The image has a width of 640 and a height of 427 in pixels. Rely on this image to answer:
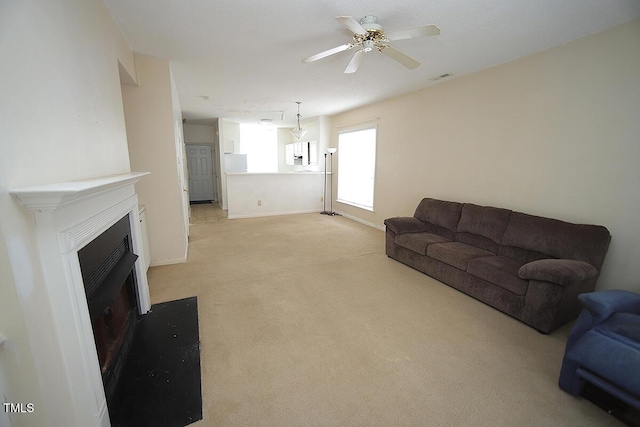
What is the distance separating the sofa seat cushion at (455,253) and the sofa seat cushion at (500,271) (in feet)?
0.28

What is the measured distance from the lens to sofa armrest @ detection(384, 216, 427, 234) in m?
3.53

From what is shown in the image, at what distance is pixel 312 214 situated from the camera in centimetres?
675

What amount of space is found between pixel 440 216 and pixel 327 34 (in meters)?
2.52

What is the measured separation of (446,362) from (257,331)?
1431 mm

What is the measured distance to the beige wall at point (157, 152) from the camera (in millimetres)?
3045

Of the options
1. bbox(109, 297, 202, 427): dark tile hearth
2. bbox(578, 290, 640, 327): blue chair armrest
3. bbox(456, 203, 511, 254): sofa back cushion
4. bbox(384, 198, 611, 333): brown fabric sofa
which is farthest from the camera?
bbox(456, 203, 511, 254): sofa back cushion

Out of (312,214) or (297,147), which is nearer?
(312,214)

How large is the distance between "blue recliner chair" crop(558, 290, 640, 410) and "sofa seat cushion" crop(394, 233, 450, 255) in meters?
1.59

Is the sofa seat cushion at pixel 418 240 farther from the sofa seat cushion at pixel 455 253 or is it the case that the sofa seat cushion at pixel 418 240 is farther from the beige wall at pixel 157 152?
the beige wall at pixel 157 152

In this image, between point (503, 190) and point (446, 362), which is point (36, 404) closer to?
point (446, 362)

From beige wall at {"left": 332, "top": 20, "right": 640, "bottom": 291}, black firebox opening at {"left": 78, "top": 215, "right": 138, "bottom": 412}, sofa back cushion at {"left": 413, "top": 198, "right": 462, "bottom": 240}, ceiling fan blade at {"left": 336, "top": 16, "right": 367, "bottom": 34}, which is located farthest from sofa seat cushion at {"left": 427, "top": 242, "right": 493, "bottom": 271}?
black firebox opening at {"left": 78, "top": 215, "right": 138, "bottom": 412}

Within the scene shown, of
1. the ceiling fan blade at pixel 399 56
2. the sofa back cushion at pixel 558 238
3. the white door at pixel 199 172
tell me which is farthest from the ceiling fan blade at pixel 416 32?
the white door at pixel 199 172

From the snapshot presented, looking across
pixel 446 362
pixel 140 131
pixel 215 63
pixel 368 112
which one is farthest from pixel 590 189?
pixel 140 131

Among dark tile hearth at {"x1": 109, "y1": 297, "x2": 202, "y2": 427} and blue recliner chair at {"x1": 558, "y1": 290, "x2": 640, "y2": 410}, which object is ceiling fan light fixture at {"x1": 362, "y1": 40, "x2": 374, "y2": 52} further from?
dark tile hearth at {"x1": 109, "y1": 297, "x2": 202, "y2": 427}
